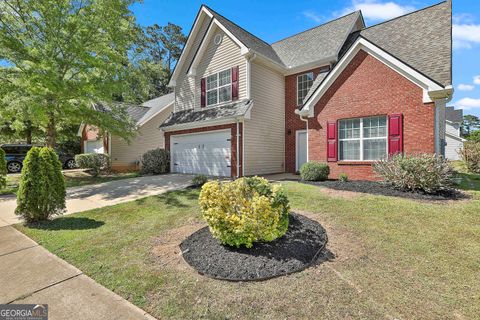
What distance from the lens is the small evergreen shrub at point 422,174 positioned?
22.3ft

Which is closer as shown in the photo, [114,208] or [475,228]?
[475,228]

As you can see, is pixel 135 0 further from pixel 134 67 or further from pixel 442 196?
pixel 442 196

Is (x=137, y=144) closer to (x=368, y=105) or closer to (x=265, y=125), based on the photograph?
(x=265, y=125)

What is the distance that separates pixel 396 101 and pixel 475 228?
5567 millimetres

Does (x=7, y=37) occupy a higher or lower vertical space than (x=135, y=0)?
lower

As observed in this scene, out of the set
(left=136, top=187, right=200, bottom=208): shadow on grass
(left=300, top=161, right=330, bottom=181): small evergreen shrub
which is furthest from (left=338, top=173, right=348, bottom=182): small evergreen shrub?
(left=136, top=187, right=200, bottom=208): shadow on grass

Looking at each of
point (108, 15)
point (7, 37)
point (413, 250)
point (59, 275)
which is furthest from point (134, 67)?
point (413, 250)

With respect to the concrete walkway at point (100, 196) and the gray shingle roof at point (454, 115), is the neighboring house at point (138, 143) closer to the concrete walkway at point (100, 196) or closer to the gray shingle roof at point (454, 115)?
the concrete walkway at point (100, 196)

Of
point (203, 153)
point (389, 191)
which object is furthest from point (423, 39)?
point (203, 153)

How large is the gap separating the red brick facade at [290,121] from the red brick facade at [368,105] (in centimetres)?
260

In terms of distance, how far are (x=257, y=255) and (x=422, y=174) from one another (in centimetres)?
603

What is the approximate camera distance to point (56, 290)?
3.07m

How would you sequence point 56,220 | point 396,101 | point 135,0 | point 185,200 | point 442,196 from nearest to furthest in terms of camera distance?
point 56,220, point 442,196, point 185,200, point 396,101, point 135,0

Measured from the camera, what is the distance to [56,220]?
606cm
